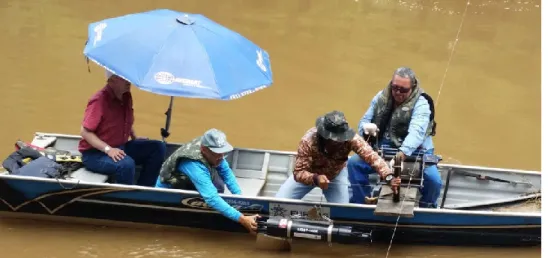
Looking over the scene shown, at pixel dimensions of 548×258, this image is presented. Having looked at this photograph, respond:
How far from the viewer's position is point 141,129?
1088 cm

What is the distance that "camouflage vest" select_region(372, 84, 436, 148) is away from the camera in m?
7.85

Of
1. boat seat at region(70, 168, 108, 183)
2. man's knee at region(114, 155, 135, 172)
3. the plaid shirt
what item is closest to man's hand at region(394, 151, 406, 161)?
the plaid shirt

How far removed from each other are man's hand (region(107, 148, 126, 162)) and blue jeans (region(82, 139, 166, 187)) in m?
0.03

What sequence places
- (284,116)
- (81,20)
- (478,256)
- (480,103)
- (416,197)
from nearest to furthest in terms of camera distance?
(416,197) < (478,256) < (284,116) < (480,103) < (81,20)

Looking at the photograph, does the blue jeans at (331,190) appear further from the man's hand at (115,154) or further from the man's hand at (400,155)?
the man's hand at (115,154)

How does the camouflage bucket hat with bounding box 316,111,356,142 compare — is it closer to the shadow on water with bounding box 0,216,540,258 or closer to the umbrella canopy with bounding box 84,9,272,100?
the umbrella canopy with bounding box 84,9,272,100

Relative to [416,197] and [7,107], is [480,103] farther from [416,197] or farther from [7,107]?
[7,107]

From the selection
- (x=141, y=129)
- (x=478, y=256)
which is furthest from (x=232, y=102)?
(x=478, y=256)

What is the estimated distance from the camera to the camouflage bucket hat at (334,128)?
711 centimetres

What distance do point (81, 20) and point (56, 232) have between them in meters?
7.37

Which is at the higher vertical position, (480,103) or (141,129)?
(480,103)

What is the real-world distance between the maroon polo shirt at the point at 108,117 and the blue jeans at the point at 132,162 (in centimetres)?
13

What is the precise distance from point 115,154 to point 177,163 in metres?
0.69

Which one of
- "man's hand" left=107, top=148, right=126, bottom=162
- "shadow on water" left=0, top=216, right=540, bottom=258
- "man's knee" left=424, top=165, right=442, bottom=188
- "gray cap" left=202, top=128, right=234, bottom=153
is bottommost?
"shadow on water" left=0, top=216, right=540, bottom=258
